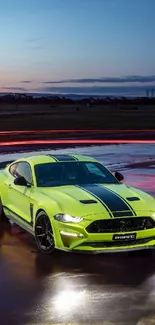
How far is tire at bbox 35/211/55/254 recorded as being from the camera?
29.0ft

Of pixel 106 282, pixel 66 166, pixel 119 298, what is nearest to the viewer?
pixel 119 298

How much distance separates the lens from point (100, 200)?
8805mm

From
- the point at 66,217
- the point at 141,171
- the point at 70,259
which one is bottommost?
the point at 141,171

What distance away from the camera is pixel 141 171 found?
65.8 feet

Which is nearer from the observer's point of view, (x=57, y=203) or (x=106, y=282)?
(x=106, y=282)

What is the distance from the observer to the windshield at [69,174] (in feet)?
32.6

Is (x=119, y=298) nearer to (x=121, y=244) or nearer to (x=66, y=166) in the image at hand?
(x=121, y=244)

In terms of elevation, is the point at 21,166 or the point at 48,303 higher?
the point at 21,166

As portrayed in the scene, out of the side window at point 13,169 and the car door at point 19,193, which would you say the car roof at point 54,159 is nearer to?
the car door at point 19,193

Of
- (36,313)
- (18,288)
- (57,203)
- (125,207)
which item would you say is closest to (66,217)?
(57,203)

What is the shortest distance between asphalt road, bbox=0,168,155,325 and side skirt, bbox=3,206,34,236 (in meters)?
0.25

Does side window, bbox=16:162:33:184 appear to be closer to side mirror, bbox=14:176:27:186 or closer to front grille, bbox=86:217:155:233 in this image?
side mirror, bbox=14:176:27:186

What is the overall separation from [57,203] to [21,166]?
85.7 inches

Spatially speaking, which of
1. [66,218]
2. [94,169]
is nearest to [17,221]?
[94,169]
